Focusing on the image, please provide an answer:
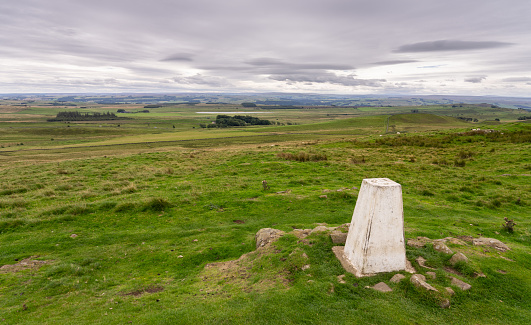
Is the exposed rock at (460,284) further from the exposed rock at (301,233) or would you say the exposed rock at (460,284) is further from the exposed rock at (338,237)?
the exposed rock at (301,233)

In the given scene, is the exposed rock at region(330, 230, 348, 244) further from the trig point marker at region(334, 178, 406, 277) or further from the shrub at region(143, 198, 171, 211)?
the shrub at region(143, 198, 171, 211)

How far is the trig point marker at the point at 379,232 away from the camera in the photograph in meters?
8.47

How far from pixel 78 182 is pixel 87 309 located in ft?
63.5

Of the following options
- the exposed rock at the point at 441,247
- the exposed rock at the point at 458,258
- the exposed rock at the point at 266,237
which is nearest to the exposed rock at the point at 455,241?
the exposed rock at the point at 441,247

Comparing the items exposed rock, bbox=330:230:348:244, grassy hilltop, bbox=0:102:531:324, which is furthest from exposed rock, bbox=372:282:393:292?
exposed rock, bbox=330:230:348:244

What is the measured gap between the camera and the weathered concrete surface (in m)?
8.47

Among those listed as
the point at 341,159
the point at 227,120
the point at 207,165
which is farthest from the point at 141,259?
the point at 227,120

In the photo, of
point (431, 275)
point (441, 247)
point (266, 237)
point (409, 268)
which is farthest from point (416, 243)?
point (266, 237)

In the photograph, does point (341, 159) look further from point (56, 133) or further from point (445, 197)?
point (56, 133)

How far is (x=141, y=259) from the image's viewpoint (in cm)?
1129

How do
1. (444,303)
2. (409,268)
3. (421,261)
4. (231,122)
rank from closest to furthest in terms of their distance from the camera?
(444,303), (409,268), (421,261), (231,122)

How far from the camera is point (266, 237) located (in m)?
11.8

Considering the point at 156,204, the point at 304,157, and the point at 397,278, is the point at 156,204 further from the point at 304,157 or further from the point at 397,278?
the point at 304,157

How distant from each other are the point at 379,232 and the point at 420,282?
1728mm
